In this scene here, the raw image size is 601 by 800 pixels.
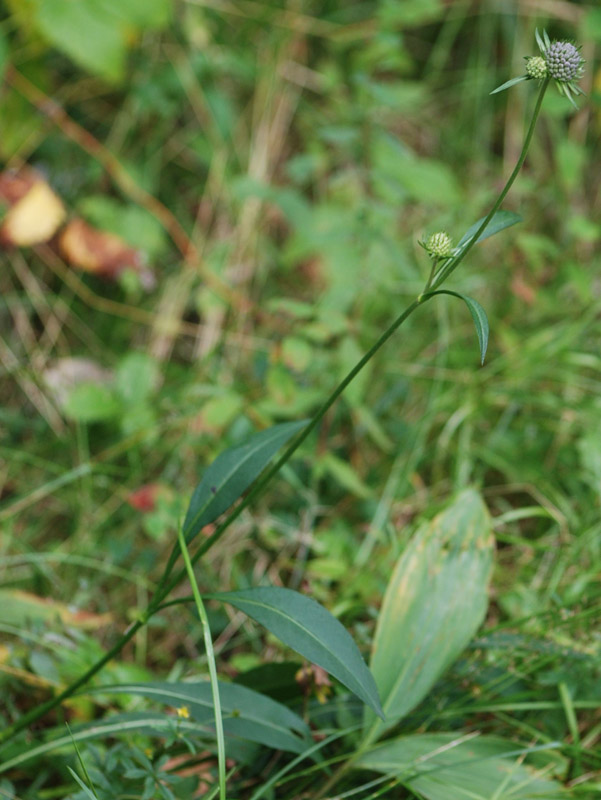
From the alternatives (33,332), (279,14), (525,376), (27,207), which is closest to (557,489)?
(525,376)

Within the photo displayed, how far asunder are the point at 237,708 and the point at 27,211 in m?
1.58

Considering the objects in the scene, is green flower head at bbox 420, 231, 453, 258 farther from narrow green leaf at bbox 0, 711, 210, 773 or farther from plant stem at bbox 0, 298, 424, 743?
narrow green leaf at bbox 0, 711, 210, 773

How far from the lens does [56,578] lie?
1.49 meters

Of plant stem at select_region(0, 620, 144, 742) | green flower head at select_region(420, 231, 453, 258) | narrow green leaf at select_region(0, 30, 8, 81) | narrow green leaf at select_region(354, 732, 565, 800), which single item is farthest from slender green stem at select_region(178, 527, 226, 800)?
narrow green leaf at select_region(0, 30, 8, 81)

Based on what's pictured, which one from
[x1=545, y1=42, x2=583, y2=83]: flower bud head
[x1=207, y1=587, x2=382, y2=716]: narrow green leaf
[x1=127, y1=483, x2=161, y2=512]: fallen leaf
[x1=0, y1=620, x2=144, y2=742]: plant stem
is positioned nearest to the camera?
[x1=545, y1=42, x2=583, y2=83]: flower bud head

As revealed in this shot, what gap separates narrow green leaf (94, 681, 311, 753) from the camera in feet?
3.38

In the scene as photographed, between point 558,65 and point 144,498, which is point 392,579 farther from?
point 558,65

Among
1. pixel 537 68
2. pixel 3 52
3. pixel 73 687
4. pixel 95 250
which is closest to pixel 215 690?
pixel 73 687

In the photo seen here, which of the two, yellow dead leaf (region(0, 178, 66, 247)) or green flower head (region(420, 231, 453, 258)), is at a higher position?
green flower head (region(420, 231, 453, 258))

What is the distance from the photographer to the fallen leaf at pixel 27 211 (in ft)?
7.05

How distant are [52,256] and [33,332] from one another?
227 millimetres

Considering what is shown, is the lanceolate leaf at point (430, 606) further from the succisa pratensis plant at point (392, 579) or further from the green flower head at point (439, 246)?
the green flower head at point (439, 246)

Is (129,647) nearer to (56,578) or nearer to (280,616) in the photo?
(56,578)

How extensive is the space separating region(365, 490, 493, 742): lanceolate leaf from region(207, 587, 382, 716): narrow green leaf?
29 cm
